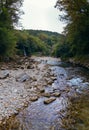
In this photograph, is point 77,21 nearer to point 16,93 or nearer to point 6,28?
point 6,28

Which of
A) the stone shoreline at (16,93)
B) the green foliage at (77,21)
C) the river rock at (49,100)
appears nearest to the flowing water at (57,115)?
the river rock at (49,100)

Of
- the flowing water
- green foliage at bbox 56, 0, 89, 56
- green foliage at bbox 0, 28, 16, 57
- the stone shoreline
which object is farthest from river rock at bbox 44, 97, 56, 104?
green foliage at bbox 0, 28, 16, 57

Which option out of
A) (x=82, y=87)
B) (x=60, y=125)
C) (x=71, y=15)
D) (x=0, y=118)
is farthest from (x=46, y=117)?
(x=71, y=15)

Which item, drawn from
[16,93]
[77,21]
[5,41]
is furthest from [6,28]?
[16,93]

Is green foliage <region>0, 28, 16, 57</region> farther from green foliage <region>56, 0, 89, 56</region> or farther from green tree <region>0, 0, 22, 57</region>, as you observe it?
green foliage <region>56, 0, 89, 56</region>

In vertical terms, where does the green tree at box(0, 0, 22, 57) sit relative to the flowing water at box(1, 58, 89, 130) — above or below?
above

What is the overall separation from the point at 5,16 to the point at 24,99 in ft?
76.8

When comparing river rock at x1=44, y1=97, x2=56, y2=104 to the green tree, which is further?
the green tree

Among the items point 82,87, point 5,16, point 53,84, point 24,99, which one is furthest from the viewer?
point 5,16

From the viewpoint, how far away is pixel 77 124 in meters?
10.4

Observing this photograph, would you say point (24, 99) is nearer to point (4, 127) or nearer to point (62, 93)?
point (62, 93)

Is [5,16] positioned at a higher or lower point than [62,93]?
higher

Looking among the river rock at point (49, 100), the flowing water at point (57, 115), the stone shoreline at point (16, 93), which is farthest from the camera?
the river rock at point (49, 100)

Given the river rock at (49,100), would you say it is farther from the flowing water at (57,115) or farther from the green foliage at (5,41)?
the green foliage at (5,41)
